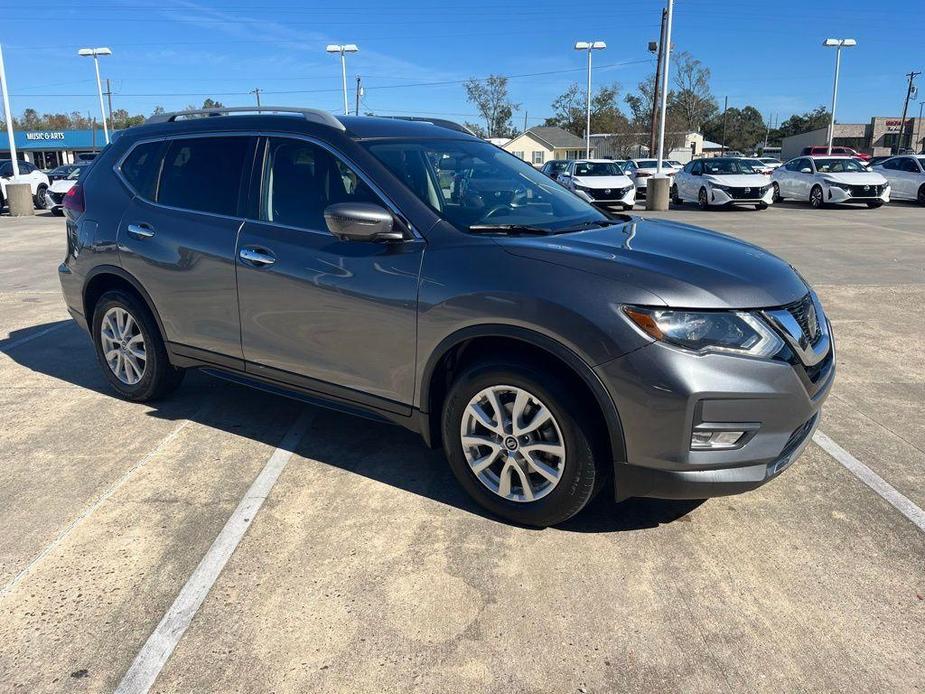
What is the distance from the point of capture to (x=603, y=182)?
21766 millimetres

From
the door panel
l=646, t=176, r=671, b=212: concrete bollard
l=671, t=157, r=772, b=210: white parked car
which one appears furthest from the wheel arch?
l=671, t=157, r=772, b=210: white parked car

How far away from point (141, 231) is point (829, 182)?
21770 mm

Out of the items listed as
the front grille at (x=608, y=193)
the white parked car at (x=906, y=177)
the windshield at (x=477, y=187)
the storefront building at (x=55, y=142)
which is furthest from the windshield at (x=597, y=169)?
the storefront building at (x=55, y=142)

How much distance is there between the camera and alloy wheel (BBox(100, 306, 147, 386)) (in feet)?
15.7

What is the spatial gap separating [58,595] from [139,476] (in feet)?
3.58

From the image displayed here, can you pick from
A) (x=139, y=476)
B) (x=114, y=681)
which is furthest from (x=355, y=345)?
(x=114, y=681)

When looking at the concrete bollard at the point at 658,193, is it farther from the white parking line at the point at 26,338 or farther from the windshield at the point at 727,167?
the white parking line at the point at 26,338

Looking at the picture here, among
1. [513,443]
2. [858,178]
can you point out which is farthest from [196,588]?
[858,178]

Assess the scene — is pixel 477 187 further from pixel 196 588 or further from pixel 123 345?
pixel 123 345

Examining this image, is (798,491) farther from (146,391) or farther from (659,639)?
(146,391)

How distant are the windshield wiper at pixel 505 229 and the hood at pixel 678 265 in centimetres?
11

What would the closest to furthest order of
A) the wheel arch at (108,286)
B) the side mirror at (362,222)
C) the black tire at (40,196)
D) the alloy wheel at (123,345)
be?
the side mirror at (362,222), the wheel arch at (108,286), the alloy wheel at (123,345), the black tire at (40,196)

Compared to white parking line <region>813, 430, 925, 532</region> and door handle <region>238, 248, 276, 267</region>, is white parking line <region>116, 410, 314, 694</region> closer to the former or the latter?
door handle <region>238, 248, 276, 267</region>

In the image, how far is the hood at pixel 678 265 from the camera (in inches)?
113
